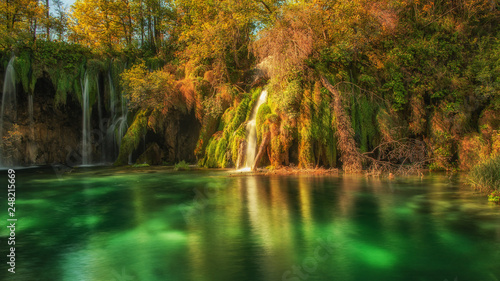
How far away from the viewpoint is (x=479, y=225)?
8.28 metres

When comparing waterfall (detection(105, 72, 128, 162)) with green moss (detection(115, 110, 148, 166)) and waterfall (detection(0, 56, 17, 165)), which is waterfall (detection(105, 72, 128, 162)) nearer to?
green moss (detection(115, 110, 148, 166))

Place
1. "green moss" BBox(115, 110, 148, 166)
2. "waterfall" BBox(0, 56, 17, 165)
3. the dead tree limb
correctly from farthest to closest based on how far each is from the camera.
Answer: "waterfall" BBox(0, 56, 17, 165) → "green moss" BBox(115, 110, 148, 166) → the dead tree limb

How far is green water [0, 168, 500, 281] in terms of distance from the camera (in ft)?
20.0

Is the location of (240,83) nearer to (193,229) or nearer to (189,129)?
(189,129)

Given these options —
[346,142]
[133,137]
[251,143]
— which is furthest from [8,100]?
[346,142]

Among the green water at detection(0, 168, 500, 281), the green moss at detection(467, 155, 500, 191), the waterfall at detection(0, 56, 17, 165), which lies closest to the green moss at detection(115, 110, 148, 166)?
the waterfall at detection(0, 56, 17, 165)

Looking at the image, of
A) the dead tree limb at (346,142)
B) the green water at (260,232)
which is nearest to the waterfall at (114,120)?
the green water at (260,232)

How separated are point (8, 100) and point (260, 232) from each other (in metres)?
22.1

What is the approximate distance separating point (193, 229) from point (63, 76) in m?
20.0

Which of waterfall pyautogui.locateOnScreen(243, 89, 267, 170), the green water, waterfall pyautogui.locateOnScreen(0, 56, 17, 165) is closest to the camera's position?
the green water

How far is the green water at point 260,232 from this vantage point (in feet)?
20.0

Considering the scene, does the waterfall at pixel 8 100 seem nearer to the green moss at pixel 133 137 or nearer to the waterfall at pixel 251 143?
the green moss at pixel 133 137

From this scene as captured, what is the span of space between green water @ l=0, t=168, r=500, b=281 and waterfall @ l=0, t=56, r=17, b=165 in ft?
39.7

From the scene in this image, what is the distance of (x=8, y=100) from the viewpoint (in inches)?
930
